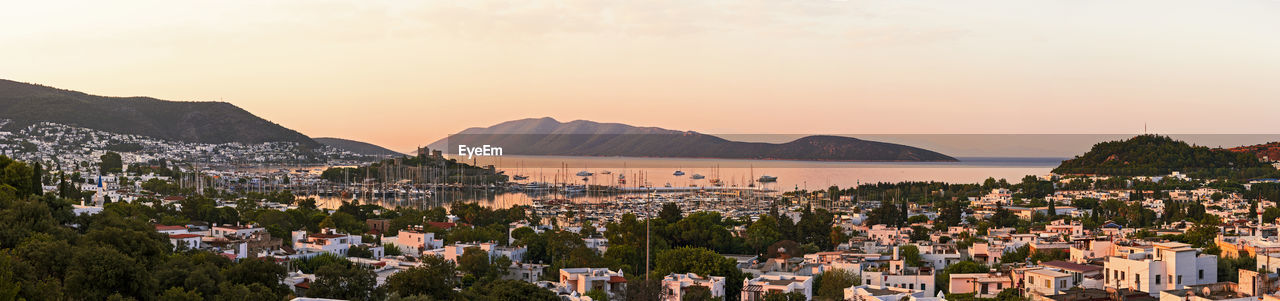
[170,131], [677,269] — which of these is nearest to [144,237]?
[677,269]

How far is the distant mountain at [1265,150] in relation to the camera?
212 ft

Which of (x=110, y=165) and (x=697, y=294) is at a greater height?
(x=110, y=165)

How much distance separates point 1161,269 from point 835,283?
16.3ft

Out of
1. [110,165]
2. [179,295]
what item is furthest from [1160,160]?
[179,295]

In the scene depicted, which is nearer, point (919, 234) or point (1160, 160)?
point (919, 234)

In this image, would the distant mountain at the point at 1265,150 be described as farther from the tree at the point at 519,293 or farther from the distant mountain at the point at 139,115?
the distant mountain at the point at 139,115

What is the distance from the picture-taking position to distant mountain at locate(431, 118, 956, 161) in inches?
5226

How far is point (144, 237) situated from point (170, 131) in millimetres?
76910

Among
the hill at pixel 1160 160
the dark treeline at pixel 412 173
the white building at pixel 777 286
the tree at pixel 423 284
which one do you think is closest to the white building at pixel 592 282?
the white building at pixel 777 286

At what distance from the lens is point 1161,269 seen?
16109mm

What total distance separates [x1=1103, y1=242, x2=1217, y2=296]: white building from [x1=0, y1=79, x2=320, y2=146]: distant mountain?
237 ft

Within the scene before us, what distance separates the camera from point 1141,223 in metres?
35.3

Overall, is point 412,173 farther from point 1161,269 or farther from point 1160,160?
point 1161,269

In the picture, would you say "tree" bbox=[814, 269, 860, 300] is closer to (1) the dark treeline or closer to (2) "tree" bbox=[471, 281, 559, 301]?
(2) "tree" bbox=[471, 281, 559, 301]
